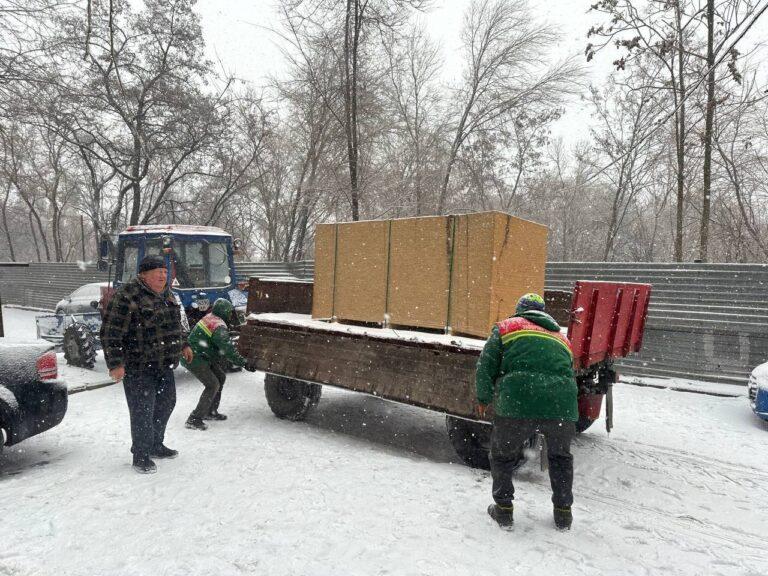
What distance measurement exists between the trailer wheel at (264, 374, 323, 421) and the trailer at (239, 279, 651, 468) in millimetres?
12

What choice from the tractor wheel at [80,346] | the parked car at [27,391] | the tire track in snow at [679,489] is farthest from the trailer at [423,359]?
the tractor wheel at [80,346]

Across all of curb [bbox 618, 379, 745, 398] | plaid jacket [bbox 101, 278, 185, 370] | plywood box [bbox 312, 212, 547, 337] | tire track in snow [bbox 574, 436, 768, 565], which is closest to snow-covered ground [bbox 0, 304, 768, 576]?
tire track in snow [bbox 574, 436, 768, 565]

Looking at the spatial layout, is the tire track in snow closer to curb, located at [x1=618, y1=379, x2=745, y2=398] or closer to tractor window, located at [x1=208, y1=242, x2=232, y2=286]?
curb, located at [x1=618, y1=379, x2=745, y2=398]

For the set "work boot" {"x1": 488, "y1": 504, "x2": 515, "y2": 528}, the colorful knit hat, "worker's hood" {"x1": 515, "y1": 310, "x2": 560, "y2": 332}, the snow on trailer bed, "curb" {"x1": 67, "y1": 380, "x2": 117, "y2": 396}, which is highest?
the colorful knit hat

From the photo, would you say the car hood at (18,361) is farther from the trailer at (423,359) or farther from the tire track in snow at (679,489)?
the tire track in snow at (679,489)

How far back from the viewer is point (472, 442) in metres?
4.55

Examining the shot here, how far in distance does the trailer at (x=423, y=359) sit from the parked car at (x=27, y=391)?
2.11 metres

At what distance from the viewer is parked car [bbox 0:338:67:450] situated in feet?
13.3

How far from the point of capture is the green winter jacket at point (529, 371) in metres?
3.28

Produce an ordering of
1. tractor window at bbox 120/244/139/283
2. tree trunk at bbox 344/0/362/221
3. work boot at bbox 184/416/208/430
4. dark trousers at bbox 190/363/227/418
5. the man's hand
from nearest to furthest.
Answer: the man's hand → work boot at bbox 184/416/208/430 → dark trousers at bbox 190/363/227/418 → tractor window at bbox 120/244/139/283 → tree trunk at bbox 344/0/362/221

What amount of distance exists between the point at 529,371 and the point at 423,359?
1399 millimetres

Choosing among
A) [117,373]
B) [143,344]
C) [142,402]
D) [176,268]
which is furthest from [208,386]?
[176,268]

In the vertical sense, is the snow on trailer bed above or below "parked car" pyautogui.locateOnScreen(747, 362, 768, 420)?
above

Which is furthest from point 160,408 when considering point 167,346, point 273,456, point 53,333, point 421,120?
point 421,120
